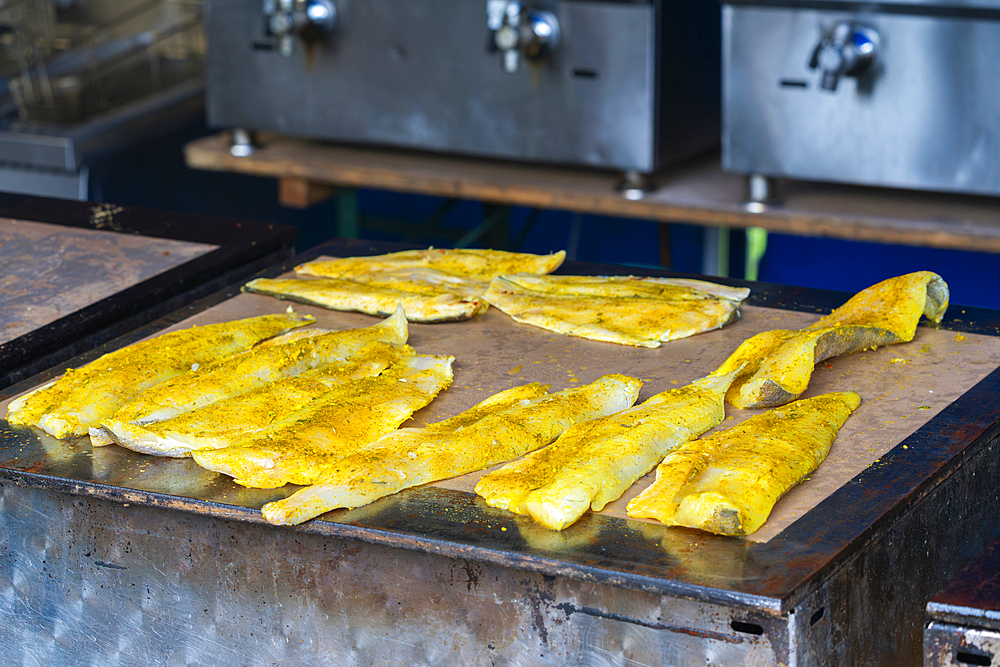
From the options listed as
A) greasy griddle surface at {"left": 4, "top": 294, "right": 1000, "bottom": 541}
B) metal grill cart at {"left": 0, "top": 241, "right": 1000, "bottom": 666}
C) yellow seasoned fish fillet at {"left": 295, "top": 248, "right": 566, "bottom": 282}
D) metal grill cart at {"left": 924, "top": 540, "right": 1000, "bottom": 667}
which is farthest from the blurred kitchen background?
metal grill cart at {"left": 924, "top": 540, "right": 1000, "bottom": 667}

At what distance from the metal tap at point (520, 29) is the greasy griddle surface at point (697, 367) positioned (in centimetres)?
143

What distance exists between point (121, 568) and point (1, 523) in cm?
23

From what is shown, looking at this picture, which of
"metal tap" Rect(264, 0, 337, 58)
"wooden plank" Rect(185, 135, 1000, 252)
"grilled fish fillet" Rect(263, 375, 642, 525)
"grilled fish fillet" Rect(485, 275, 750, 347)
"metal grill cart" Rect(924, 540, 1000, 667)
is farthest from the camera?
"metal tap" Rect(264, 0, 337, 58)

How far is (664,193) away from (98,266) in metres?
1.77

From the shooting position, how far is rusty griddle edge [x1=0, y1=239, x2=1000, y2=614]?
137 centimetres

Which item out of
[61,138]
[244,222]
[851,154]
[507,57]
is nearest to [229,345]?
[244,222]

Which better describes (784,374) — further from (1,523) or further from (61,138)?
(61,138)

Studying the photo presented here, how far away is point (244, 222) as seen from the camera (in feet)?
9.52

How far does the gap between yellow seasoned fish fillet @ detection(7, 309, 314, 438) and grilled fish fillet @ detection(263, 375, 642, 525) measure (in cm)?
47

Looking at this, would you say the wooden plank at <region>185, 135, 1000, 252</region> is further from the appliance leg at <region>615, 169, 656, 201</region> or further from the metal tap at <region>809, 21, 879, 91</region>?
the metal tap at <region>809, 21, 879, 91</region>

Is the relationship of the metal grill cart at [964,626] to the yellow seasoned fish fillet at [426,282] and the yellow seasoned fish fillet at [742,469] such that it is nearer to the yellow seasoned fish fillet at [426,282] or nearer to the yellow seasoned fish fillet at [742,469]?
the yellow seasoned fish fillet at [742,469]

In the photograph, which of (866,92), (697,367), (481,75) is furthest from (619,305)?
(481,75)

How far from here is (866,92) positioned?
129 inches

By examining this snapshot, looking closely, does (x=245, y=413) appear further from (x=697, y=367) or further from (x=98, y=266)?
(x=98, y=266)
